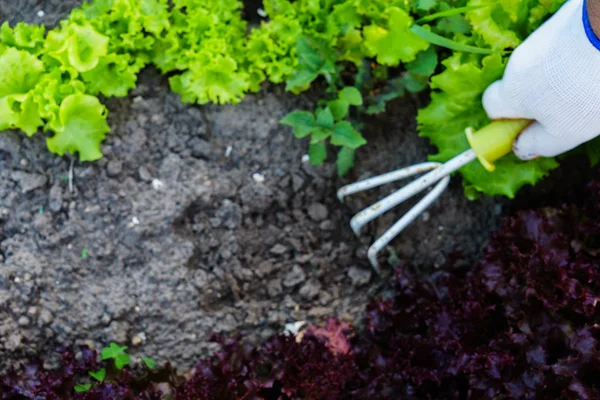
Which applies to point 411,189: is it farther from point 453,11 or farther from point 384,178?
point 453,11

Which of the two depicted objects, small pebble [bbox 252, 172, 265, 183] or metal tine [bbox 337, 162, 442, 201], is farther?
small pebble [bbox 252, 172, 265, 183]

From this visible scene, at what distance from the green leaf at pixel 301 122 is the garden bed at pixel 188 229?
0.17 metres

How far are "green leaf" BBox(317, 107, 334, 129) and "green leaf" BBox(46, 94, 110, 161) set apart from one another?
560 mm

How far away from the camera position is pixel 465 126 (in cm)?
190

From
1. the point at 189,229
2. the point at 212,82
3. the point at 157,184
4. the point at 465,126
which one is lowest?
the point at 189,229

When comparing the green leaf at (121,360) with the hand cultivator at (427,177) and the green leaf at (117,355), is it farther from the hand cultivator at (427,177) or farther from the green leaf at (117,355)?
the hand cultivator at (427,177)

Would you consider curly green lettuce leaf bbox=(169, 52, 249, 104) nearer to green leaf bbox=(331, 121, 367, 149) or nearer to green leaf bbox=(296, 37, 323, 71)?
green leaf bbox=(296, 37, 323, 71)

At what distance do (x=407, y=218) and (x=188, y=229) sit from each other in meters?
0.60

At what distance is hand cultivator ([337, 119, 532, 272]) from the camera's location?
1730 millimetres

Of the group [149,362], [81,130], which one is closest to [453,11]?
[81,130]

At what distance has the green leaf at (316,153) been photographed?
1.92m

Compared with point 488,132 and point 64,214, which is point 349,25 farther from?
point 64,214

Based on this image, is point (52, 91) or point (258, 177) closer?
point (52, 91)

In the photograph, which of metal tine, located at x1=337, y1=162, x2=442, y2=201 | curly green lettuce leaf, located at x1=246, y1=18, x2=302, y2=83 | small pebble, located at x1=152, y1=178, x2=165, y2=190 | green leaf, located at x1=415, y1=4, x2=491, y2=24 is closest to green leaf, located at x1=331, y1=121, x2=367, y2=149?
metal tine, located at x1=337, y1=162, x2=442, y2=201
